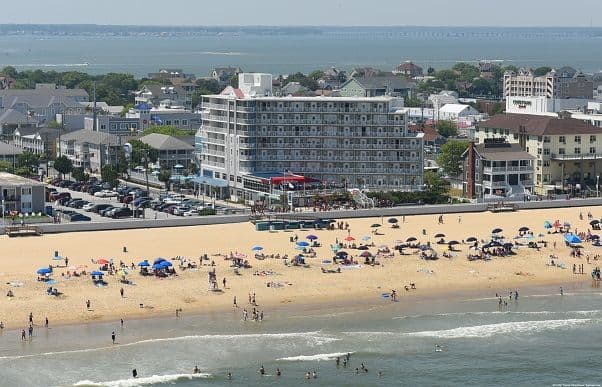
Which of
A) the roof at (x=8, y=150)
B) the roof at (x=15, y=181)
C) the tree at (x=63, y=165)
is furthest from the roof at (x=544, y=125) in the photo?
the roof at (x=8, y=150)

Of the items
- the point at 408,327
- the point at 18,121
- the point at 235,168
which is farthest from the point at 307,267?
the point at 18,121

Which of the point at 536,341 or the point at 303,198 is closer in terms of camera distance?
the point at 536,341

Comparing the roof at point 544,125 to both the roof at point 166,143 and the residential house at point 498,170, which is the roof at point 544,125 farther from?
the roof at point 166,143

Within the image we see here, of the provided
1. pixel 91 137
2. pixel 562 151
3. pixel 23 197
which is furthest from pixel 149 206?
pixel 562 151

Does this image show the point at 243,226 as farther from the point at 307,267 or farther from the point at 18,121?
the point at 18,121

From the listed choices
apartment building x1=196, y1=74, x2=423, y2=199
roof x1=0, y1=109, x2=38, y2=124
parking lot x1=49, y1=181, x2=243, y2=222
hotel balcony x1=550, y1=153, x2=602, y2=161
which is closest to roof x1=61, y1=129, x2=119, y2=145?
parking lot x1=49, y1=181, x2=243, y2=222

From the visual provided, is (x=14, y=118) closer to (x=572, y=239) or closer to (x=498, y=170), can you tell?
(x=498, y=170)
